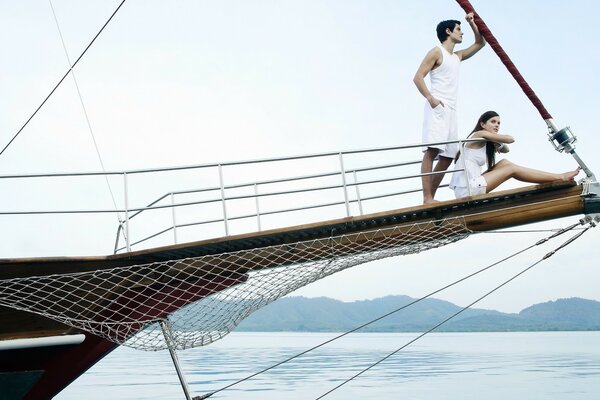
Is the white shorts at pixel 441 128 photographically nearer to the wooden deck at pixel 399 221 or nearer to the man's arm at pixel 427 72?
the man's arm at pixel 427 72

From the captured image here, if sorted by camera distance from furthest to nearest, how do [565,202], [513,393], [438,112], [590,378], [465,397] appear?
[590,378] → [513,393] → [465,397] → [438,112] → [565,202]

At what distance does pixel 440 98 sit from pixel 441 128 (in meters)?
0.27

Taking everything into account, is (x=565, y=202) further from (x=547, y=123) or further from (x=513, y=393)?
(x=513, y=393)

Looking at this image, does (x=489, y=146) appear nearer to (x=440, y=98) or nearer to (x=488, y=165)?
(x=488, y=165)

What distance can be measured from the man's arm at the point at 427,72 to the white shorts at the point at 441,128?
71 millimetres

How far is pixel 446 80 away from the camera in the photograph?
6.52 m

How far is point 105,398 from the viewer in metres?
23.3

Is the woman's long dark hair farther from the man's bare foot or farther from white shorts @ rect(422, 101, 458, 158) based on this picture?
the man's bare foot

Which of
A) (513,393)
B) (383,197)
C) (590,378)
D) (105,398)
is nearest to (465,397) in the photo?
(513,393)

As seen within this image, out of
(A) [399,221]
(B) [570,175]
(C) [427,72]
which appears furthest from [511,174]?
(C) [427,72]

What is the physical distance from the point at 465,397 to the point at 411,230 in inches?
683

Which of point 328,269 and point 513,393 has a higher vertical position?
point 328,269

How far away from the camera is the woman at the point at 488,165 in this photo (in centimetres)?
604

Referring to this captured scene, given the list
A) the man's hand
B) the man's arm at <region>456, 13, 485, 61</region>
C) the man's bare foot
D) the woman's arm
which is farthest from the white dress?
the man's arm at <region>456, 13, 485, 61</region>
